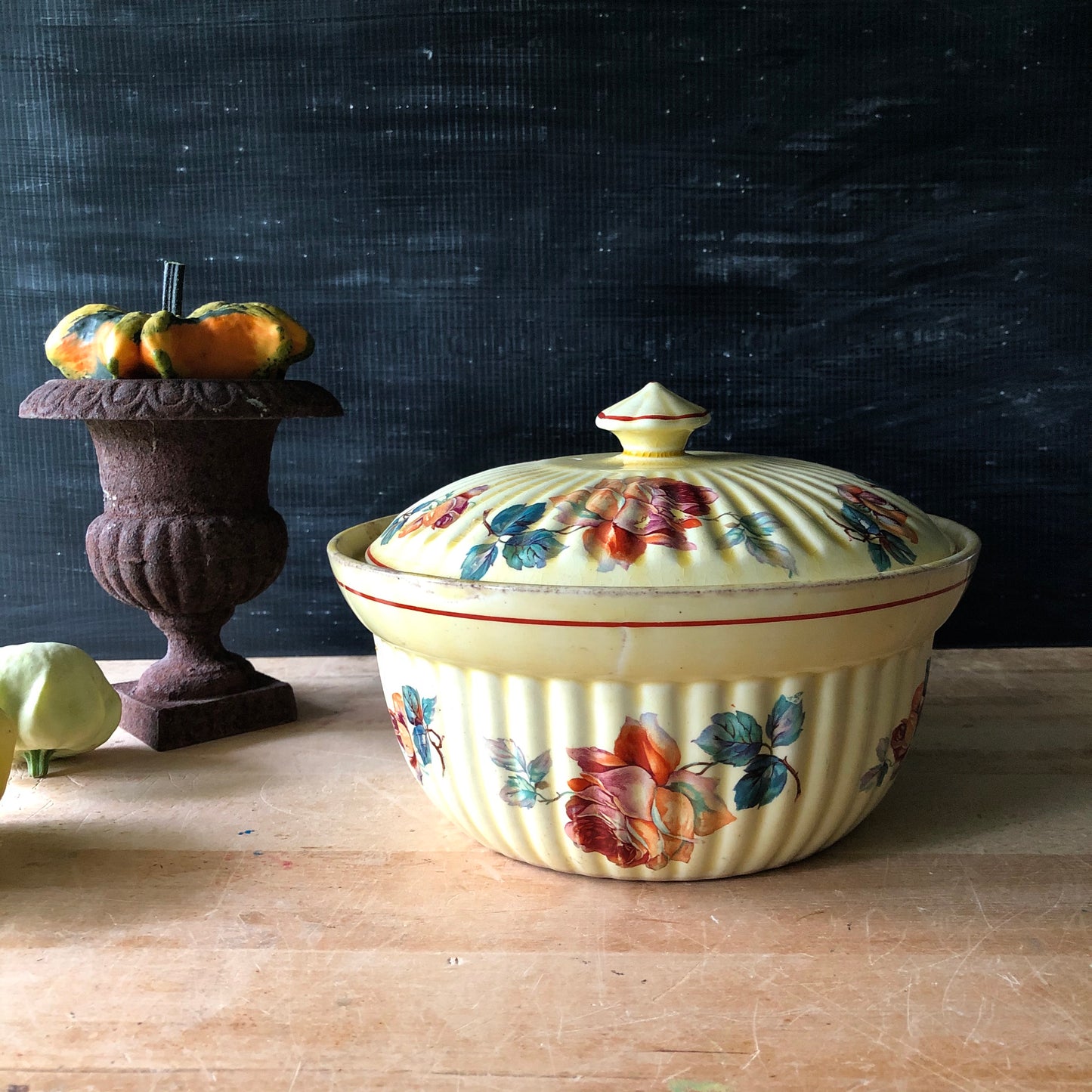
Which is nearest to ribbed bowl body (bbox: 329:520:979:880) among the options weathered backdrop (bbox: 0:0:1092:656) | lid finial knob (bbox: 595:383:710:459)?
lid finial knob (bbox: 595:383:710:459)

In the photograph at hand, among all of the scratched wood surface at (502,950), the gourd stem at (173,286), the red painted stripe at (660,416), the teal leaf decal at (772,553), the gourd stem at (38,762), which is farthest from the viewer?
the gourd stem at (173,286)

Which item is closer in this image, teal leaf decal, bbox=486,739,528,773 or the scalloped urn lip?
teal leaf decal, bbox=486,739,528,773

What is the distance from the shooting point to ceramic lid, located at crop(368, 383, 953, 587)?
2.21 ft

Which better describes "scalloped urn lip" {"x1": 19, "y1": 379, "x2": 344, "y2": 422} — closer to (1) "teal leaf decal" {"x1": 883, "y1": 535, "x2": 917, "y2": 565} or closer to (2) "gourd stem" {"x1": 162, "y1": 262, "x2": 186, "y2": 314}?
(2) "gourd stem" {"x1": 162, "y1": 262, "x2": 186, "y2": 314}

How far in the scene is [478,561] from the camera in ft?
2.31

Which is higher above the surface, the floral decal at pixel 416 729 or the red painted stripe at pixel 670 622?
the red painted stripe at pixel 670 622

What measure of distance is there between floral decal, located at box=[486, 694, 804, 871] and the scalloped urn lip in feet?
1.49

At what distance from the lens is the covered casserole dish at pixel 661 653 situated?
66 cm

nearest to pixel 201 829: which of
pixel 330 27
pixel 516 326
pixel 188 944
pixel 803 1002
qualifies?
pixel 188 944

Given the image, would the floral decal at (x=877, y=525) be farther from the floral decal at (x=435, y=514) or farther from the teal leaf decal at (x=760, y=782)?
the floral decal at (x=435, y=514)

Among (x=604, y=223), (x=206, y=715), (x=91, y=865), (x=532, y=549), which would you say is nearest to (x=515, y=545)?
(x=532, y=549)

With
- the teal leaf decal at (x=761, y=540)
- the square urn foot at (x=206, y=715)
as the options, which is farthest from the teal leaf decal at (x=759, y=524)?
the square urn foot at (x=206, y=715)

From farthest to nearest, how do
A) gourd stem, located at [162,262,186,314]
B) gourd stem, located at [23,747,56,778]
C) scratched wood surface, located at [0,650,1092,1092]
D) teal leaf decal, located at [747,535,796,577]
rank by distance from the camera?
gourd stem, located at [162,262,186,314] → gourd stem, located at [23,747,56,778] → teal leaf decal, located at [747,535,796,577] → scratched wood surface, located at [0,650,1092,1092]

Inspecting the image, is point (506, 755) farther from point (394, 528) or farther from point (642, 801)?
point (394, 528)
